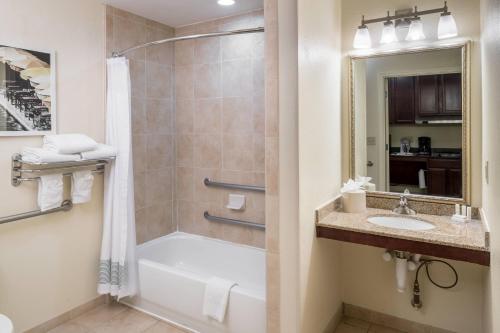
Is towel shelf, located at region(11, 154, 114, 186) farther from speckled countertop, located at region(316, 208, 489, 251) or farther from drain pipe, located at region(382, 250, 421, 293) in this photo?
drain pipe, located at region(382, 250, 421, 293)

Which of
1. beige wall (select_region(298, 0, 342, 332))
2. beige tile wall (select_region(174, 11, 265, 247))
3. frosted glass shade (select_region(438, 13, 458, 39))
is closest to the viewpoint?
beige wall (select_region(298, 0, 342, 332))

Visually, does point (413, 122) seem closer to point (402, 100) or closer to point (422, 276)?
point (402, 100)

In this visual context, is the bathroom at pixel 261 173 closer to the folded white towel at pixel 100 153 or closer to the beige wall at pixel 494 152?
the folded white towel at pixel 100 153

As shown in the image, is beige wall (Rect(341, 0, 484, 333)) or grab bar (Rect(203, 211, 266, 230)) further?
grab bar (Rect(203, 211, 266, 230))

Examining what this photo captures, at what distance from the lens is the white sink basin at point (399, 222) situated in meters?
2.21

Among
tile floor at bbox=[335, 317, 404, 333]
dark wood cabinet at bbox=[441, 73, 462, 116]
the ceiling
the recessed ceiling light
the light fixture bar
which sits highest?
the ceiling

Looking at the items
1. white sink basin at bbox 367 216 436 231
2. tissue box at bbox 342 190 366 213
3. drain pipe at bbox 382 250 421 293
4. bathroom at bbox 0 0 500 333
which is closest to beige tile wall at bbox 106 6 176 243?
bathroom at bbox 0 0 500 333

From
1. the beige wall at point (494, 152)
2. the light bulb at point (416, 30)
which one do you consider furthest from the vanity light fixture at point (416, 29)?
the beige wall at point (494, 152)

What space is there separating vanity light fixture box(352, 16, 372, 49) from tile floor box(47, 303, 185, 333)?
243 cm

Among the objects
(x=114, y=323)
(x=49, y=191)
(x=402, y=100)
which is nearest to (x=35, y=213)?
(x=49, y=191)

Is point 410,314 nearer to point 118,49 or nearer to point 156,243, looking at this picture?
point 156,243

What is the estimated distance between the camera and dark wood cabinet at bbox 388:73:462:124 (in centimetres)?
220

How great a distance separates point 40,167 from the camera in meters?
2.35

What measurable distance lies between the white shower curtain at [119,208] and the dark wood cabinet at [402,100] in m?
1.99
